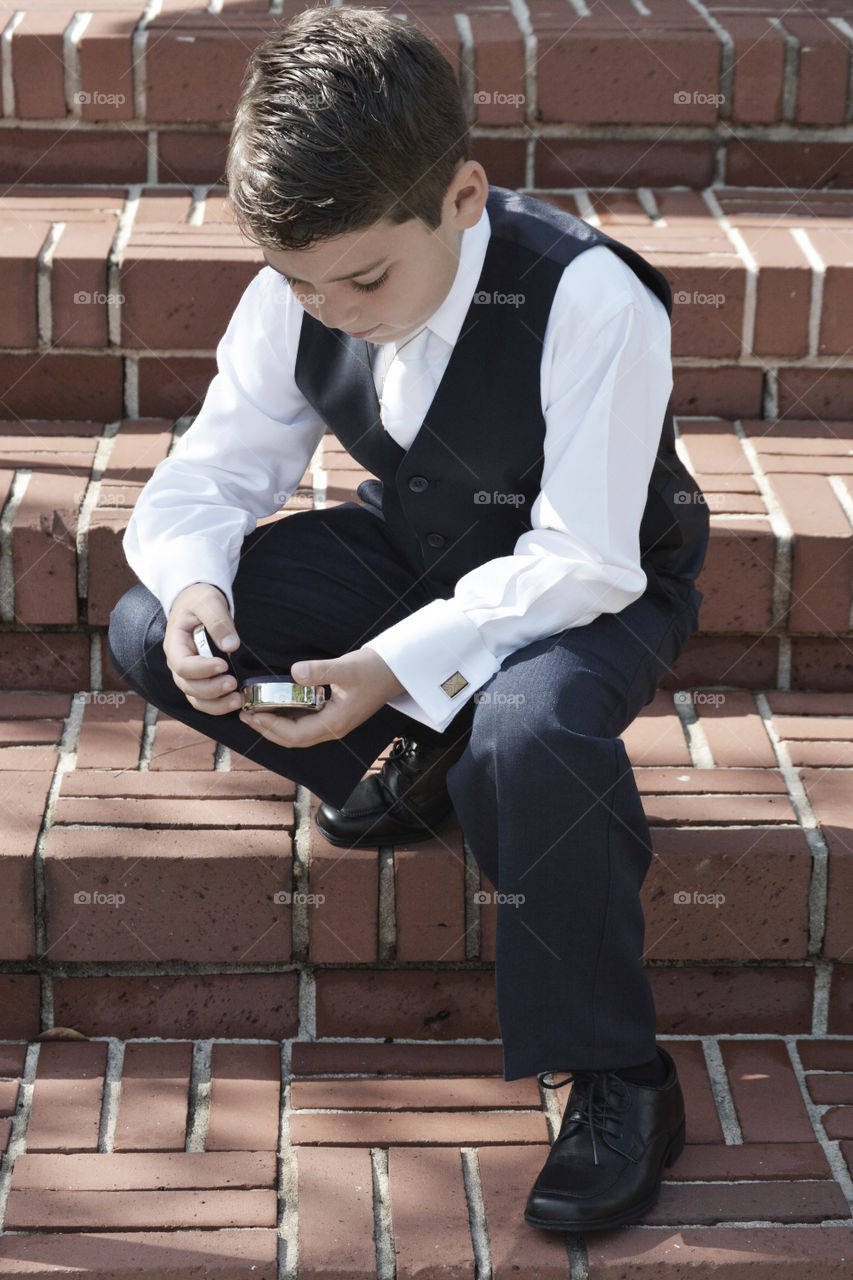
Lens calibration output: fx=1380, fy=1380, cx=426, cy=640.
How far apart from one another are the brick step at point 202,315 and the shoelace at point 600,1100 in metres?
1.39

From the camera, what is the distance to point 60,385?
259cm

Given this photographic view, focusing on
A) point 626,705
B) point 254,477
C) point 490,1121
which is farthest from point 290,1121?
point 254,477

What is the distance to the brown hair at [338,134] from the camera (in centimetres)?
150

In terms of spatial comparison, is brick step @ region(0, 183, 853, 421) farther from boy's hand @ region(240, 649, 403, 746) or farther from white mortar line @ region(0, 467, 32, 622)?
boy's hand @ region(240, 649, 403, 746)

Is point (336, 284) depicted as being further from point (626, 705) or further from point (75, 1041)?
point (75, 1041)

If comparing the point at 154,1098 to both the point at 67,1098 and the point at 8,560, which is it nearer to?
the point at 67,1098

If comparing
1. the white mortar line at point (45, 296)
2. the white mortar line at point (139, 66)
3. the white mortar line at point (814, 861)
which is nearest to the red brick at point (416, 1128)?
the white mortar line at point (814, 861)

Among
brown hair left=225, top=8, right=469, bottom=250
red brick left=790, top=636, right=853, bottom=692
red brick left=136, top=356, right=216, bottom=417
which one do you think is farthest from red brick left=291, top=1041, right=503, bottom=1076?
red brick left=136, top=356, right=216, bottom=417

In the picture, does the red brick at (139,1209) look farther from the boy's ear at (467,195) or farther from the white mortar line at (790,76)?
the white mortar line at (790,76)

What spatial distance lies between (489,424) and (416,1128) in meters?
0.93

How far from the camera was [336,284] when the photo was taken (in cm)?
158

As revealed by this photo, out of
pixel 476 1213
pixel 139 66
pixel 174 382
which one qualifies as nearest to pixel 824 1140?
pixel 476 1213

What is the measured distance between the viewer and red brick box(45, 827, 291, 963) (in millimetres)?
1929

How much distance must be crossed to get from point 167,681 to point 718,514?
98 centimetres
